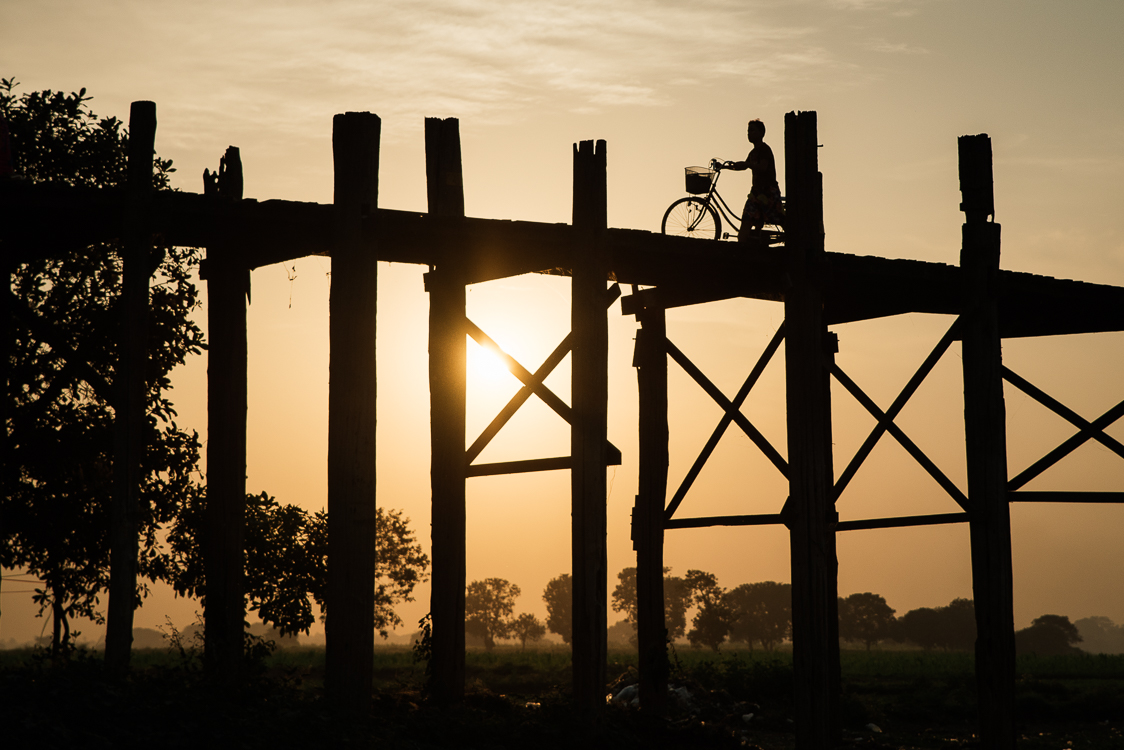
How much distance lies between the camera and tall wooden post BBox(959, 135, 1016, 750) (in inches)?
476

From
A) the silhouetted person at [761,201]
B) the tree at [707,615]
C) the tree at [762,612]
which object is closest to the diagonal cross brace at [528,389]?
the silhouetted person at [761,201]

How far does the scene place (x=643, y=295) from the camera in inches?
544

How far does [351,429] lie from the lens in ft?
31.3

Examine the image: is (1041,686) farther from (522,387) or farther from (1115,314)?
(522,387)

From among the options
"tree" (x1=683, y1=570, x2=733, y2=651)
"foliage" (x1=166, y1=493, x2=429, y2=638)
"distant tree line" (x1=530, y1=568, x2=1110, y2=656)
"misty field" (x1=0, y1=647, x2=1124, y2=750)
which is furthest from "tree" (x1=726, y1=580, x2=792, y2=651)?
"foliage" (x1=166, y1=493, x2=429, y2=638)

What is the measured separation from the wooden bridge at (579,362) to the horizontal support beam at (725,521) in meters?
0.04

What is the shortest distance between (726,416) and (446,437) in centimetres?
307

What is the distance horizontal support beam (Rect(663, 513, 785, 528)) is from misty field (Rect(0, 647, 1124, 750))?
2152mm

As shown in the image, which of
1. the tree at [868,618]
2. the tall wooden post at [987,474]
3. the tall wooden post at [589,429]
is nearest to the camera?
the tall wooden post at [589,429]

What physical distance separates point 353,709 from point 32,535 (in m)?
7.45

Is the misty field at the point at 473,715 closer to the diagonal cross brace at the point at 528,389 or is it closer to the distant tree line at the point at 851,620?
the diagonal cross brace at the point at 528,389

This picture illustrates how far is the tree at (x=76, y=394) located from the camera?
46.9ft

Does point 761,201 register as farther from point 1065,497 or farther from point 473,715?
point 473,715

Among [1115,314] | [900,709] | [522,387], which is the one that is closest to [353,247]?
[522,387]
